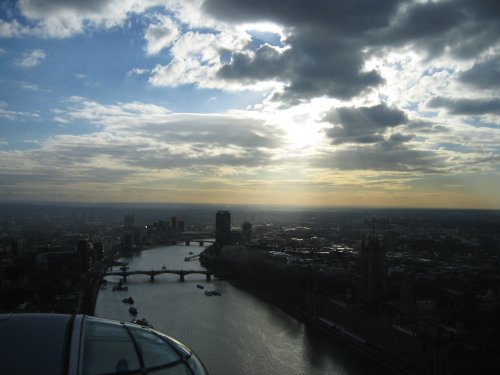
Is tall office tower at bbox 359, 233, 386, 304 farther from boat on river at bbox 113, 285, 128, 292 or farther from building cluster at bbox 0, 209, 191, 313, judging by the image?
boat on river at bbox 113, 285, 128, 292

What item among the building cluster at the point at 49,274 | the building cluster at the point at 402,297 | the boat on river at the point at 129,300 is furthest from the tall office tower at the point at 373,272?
the building cluster at the point at 49,274

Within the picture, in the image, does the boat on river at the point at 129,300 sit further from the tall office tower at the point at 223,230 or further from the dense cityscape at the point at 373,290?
the tall office tower at the point at 223,230

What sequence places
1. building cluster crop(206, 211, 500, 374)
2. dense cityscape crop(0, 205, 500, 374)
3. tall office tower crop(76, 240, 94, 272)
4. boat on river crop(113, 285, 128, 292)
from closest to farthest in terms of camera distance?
building cluster crop(206, 211, 500, 374)
dense cityscape crop(0, 205, 500, 374)
boat on river crop(113, 285, 128, 292)
tall office tower crop(76, 240, 94, 272)

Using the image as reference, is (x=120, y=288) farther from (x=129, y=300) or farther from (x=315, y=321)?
(x=315, y=321)

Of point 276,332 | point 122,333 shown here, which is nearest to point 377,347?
point 276,332

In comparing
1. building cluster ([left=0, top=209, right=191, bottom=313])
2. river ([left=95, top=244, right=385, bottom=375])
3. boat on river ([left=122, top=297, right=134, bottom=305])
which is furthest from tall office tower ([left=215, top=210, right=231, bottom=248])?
boat on river ([left=122, top=297, right=134, bottom=305])

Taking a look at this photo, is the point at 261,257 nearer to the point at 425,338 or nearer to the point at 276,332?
the point at 276,332

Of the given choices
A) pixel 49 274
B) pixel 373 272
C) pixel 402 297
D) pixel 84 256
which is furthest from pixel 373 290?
pixel 84 256
